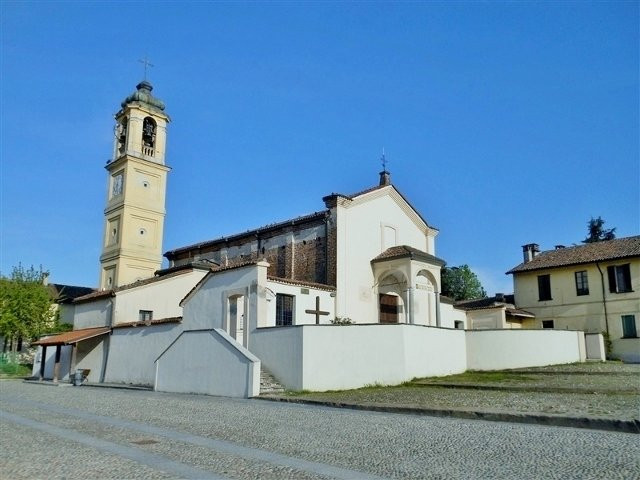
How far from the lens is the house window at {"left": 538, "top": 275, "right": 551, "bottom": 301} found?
1438 inches

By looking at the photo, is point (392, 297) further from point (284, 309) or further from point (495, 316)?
point (495, 316)

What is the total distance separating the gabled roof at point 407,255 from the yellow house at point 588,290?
12.3m

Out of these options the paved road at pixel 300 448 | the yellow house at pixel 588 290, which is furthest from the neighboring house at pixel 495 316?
the paved road at pixel 300 448

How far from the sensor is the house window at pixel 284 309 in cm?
2280

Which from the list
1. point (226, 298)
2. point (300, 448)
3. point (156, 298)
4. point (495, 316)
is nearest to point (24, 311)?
point (156, 298)

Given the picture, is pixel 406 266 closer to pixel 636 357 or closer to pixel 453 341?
pixel 453 341

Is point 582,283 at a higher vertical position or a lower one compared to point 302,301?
higher


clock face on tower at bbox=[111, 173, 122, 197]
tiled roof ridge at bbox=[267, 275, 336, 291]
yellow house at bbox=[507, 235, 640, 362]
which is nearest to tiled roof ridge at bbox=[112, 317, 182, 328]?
tiled roof ridge at bbox=[267, 275, 336, 291]

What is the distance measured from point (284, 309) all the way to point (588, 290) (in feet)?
72.4

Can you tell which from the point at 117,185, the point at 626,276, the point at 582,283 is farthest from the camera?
the point at 117,185

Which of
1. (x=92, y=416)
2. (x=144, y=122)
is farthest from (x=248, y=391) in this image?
(x=144, y=122)

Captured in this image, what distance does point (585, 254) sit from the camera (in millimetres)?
35375

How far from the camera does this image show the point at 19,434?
9.53 m

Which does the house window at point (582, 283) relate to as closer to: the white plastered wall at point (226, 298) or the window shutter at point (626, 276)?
the window shutter at point (626, 276)
